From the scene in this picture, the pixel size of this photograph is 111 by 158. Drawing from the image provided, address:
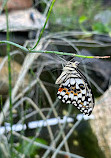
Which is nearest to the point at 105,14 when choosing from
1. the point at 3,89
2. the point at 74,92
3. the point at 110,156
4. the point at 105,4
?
the point at 105,4

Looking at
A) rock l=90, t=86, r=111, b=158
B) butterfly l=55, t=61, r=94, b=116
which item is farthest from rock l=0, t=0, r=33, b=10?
butterfly l=55, t=61, r=94, b=116

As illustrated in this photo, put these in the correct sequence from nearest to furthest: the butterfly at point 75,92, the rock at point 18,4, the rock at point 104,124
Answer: the butterfly at point 75,92 → the rock at point 104,124 → the rock at point 18,4

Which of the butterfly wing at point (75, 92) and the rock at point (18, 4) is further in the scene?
the rock at point (18, 4)

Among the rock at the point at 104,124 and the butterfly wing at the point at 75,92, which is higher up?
the butterfly wing at the point at 75,92

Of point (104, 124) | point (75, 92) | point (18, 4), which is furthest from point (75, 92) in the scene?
point (18, 4)

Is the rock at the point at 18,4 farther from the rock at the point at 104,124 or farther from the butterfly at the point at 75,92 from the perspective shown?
the butterfly at the point at 75,92

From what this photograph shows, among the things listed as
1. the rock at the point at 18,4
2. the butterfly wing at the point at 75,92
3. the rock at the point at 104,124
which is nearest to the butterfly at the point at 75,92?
the butterfly wing at the point at 75,92

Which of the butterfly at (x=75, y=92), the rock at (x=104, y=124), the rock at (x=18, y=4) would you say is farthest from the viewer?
the rock at (x=18, y=4)

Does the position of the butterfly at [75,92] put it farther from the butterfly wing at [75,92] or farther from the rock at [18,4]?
the rock at [18,4]

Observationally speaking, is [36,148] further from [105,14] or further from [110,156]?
[105,14]
